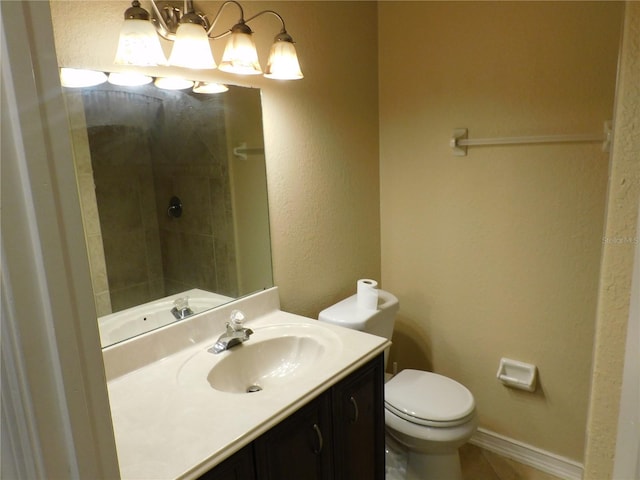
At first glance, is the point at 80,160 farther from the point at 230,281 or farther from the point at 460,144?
the point at 460,144

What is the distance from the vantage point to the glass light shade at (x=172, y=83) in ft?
4.44

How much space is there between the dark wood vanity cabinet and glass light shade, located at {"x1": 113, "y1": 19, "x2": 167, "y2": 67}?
3.52 feet

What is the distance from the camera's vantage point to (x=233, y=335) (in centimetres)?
145

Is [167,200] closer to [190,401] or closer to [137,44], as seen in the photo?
[137,44]

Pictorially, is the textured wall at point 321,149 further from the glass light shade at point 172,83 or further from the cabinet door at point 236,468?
the cabinet door at point 236,468

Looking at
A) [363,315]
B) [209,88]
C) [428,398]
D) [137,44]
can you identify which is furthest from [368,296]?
[137,44]

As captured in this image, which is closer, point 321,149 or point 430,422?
point 430,422

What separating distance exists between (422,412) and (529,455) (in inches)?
31.6

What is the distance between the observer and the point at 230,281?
163 centimetres

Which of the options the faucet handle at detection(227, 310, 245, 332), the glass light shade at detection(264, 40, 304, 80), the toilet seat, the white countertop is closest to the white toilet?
the toilet seat

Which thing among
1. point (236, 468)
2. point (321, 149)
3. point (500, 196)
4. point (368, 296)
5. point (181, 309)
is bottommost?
point (236, 468)

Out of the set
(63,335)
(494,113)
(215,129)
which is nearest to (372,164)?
(494,113)

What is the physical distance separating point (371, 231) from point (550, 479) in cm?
146

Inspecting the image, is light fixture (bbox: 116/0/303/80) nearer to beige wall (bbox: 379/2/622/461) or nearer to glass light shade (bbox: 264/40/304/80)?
glass light shade (bbox: 264/40/304/80)
